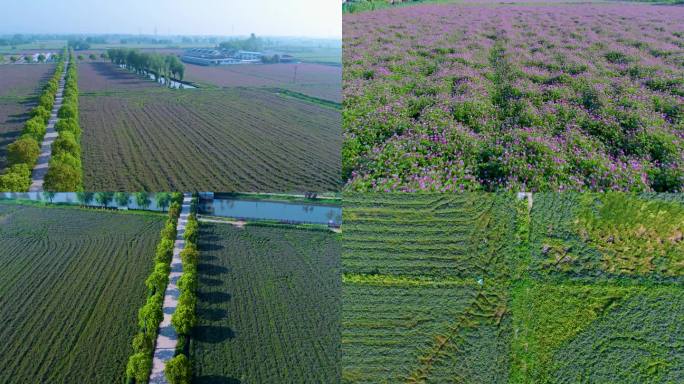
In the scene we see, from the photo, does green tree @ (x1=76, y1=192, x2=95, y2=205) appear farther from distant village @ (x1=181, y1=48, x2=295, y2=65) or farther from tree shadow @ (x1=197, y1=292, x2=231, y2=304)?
distant village @ (x1=181, y1=48, x2=295, y2=65)

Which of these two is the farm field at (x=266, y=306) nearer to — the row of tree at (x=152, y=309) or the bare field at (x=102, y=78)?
the row of tree at (x=152, y=309)

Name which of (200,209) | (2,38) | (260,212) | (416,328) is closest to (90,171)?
(200,209)

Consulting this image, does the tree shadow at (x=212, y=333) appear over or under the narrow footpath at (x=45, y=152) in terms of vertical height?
under

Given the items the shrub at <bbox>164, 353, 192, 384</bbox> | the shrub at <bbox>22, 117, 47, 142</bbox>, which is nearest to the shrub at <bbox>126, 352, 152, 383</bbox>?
the shrub at <bbox>164, 353, 192, 384</bbox>

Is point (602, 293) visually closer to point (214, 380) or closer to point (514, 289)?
point (514, 289)

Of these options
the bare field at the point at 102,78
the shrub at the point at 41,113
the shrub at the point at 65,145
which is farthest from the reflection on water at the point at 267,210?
the bare field at the point at 102,78
